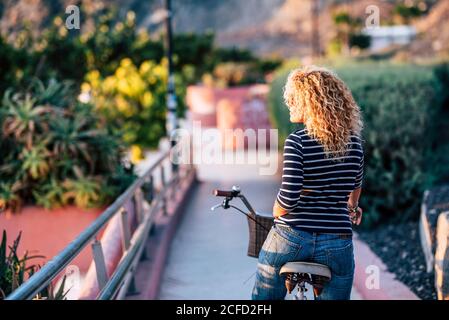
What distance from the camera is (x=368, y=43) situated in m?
54.8

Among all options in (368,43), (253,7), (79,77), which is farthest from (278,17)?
(79,77)

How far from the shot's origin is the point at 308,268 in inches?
151

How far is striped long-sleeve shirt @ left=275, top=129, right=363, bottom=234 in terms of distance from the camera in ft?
12.3

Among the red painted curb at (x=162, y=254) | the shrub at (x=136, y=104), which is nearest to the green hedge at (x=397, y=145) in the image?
the red painted curb at (x=162, y=254)

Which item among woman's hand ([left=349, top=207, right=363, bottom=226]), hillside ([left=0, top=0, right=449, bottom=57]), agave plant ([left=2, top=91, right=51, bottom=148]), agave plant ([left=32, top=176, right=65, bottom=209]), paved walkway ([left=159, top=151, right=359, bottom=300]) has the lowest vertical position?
paved walkway ([left=159, top=151, right=359, bottom=300])

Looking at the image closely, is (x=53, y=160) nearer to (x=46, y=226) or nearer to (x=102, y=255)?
(x=46, y=226)

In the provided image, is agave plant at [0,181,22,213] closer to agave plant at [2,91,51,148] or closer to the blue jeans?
agave plant at [2,91,51,148]

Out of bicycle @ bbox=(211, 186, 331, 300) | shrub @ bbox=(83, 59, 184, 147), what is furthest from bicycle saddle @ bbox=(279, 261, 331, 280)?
shrub @ bbox=(83, 59, 184, 147)

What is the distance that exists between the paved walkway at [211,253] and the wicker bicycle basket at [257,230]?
16.6 inches

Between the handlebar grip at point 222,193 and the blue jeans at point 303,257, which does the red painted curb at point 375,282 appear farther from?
the handlebar grip at point 222,193

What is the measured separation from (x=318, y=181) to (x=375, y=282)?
3.13 metres

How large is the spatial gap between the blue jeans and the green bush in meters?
4.45

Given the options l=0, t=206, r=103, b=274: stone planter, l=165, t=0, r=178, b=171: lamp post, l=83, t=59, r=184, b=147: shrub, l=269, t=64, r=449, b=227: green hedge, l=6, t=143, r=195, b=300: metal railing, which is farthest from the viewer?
l=83, t=59, r=184, b=147: shrub

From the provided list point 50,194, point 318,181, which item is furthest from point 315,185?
point 50,194
